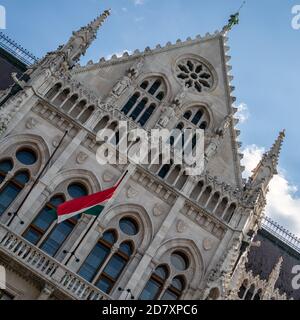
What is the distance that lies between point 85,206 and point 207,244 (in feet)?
20.3

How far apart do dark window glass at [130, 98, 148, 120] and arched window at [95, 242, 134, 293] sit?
21.1 ft

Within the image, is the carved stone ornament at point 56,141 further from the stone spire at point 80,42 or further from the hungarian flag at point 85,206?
the stone spire at point 80,42

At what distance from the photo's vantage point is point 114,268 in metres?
24.3

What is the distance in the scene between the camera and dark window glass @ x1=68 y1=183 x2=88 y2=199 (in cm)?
2509

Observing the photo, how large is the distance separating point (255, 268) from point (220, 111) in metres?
8.33

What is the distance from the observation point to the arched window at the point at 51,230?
23.5 m

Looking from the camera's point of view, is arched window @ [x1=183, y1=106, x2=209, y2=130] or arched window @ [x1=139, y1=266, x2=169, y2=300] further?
arched window @ [x1=183, y1=106, x2=209, y2=130]

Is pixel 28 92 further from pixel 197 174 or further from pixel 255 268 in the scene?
pixel 255 268

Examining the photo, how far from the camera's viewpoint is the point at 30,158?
987 inches

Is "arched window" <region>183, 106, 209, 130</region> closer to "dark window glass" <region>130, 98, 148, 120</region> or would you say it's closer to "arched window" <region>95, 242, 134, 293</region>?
"dark window glass" <region>130, 98, 148, 120</region>

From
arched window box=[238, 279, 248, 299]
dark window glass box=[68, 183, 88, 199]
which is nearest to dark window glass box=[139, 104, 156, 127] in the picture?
dark window glass box=[68, 183, 88, 199]
